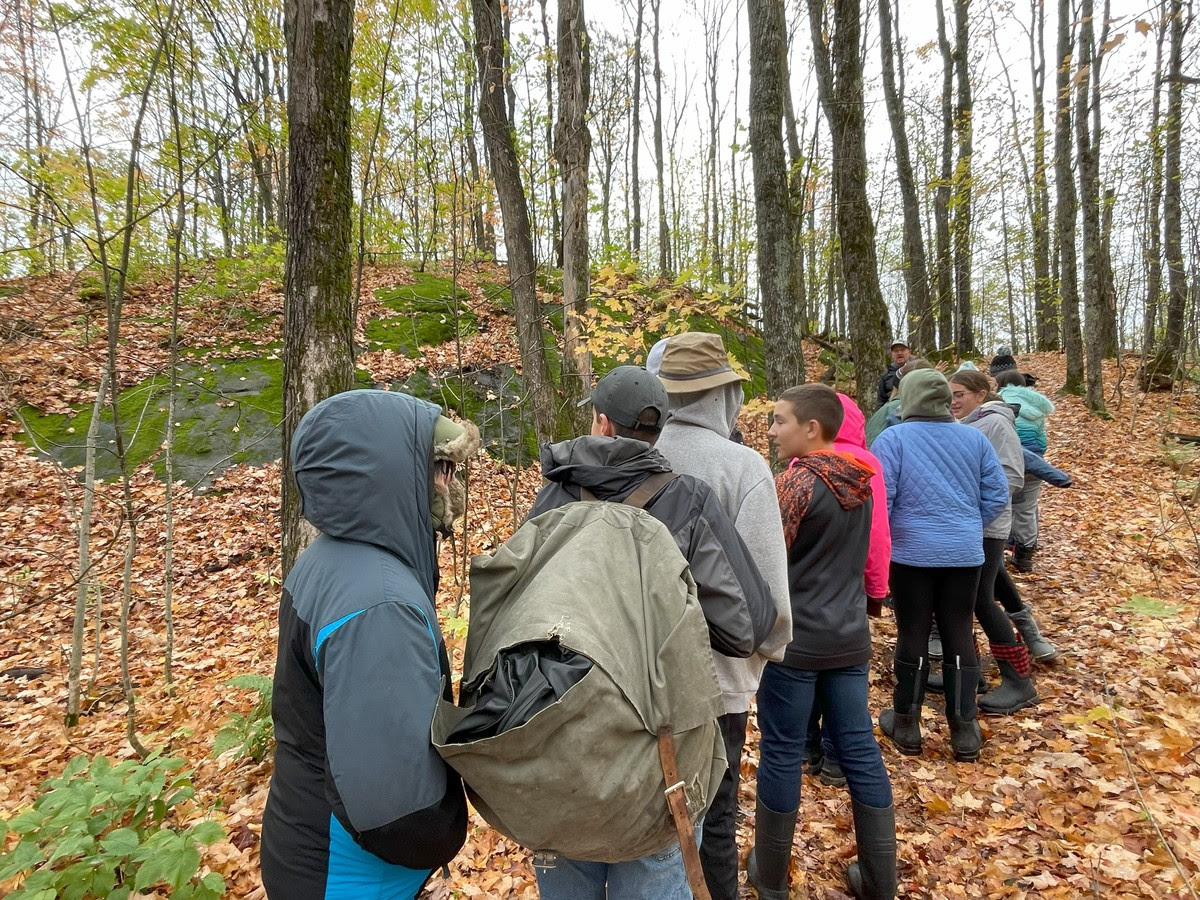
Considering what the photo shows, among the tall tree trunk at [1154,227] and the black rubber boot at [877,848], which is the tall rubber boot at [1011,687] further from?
the tall tree trunk at [1154,227]

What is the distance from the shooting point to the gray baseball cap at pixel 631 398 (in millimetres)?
1949

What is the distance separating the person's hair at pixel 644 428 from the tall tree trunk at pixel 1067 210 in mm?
13930

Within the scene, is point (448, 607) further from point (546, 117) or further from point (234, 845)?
point (546, 117)

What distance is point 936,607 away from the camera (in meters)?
3.37

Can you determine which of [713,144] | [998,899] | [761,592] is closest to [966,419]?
[998,899]

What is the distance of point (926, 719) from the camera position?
3.85m

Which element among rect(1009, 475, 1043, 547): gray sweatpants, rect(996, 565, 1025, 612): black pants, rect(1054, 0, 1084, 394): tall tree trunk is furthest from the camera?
rect(1054, 0, 1084, 394): tall tree trunk

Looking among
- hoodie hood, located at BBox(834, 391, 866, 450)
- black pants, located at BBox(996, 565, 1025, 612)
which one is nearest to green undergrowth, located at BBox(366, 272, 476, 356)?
hoodie hood, located at BBox(834, 391, 866, 450)

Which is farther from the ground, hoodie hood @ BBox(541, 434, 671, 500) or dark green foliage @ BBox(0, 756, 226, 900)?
hoodie hood @ BBox(541, 434, 671, 500)

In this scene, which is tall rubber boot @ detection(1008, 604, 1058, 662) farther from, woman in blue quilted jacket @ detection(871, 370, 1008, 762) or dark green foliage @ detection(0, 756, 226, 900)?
dark green foliage @ detection(0, 756, 226, 900)

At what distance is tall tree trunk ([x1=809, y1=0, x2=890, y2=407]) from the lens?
259 inches

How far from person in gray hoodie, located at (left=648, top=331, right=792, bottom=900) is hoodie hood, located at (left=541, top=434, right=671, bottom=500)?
0.43 metres

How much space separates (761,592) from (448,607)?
4.44 meters

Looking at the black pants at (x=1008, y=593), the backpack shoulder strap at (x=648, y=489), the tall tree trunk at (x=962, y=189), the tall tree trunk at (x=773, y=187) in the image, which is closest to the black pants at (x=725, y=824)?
the backpack shoulder strap at (x=648, y=489)
